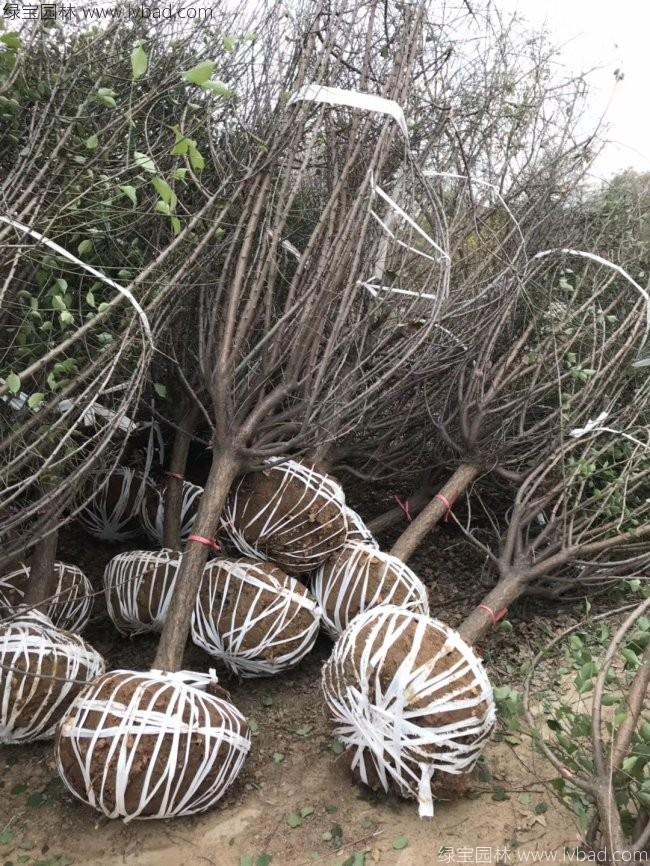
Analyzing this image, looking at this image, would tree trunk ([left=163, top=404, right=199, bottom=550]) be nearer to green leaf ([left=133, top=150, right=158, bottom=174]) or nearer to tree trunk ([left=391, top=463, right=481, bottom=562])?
tree trunk ([left=391, top=463, right=481, bottom=562])

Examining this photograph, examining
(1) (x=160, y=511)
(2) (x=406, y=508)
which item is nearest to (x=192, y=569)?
(1) (x=160, y=511)

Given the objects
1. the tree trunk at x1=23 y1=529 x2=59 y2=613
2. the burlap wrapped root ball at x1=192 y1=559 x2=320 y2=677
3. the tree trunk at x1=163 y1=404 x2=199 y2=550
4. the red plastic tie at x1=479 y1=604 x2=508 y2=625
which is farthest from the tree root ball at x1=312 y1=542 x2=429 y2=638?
the tree trunk at x1=23 y1=529 x2=59 y2=613

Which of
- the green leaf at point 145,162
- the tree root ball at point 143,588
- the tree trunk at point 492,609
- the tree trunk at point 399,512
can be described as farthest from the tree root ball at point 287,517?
the green leaf at point 145,162

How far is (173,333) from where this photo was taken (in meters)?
3.11

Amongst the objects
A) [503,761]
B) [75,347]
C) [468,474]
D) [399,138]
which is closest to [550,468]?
[468,474]

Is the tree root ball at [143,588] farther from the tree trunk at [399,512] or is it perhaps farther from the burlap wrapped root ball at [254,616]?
the tree trunk at [399,512]

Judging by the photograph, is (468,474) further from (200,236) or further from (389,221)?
(200,236)

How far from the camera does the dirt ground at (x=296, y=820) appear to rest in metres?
2.19

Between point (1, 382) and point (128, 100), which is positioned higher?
point (128, 100)

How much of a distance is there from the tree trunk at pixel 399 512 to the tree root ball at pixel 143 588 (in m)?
1.11

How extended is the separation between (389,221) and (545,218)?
1.18 meters

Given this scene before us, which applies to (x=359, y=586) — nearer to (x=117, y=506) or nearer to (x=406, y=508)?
(x=406, y=508)

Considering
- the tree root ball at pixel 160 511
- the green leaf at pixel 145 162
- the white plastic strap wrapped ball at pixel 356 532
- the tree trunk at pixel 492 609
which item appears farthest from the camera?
the tree root ball at pixel 160 511

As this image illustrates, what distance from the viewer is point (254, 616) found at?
2771 millimetres
